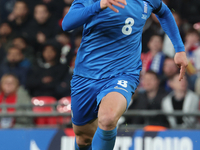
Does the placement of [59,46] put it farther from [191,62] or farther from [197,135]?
[197,135]

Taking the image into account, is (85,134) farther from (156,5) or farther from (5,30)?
(5,30)

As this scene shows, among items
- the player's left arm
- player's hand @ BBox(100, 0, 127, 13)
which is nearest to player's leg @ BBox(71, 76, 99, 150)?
player's hand @ BBox(100, 0, 127, 13)

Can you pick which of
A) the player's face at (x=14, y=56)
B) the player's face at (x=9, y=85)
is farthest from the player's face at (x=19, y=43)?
the player's face at (x=9, y=85)

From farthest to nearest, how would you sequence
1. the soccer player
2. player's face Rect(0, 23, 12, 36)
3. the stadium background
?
1. player's face Rect(0, 23, 12, 36)
2. the stadium background
3. the soccer player

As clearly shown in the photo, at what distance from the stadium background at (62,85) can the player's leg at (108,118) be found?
79.2 inches

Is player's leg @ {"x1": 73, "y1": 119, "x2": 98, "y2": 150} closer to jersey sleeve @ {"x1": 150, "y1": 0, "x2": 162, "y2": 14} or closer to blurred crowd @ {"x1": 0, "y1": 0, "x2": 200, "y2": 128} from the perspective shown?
jersey sleeve @ {"x1": 150, "y1": 0, "x2": 162, "y2": 14}

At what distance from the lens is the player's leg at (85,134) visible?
3781mm

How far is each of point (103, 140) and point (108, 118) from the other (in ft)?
0.76

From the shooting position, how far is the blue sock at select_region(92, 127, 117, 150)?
9.95ft

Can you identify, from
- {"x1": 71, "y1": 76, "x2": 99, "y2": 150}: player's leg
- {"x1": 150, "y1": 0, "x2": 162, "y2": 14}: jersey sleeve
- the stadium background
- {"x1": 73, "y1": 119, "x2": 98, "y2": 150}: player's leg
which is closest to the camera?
{"x1": 71, "y1": 76, "x2": 99, "y2": 150}: player's leg

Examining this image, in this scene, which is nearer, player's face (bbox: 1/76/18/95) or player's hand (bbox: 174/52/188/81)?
player's hand (bbox: 174/52/188/81)

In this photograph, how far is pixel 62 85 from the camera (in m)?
6.79

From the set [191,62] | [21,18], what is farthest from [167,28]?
[21,18]

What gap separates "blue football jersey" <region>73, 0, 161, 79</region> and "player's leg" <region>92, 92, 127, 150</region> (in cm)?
35
